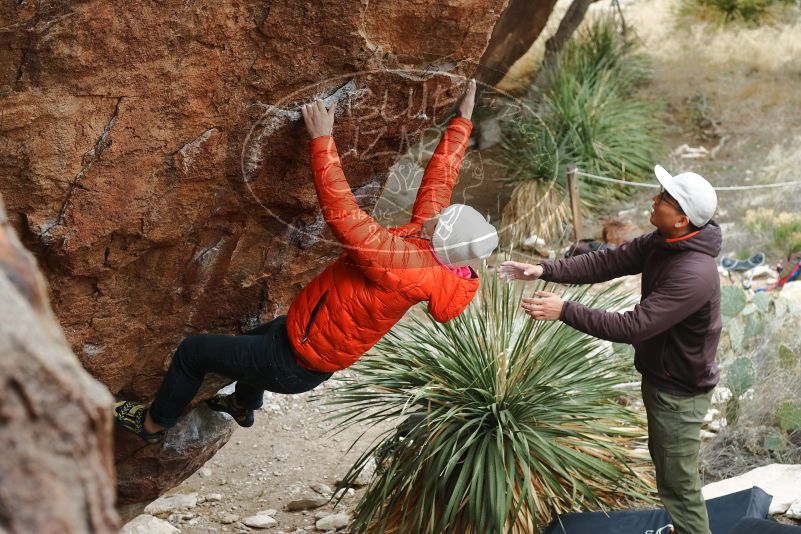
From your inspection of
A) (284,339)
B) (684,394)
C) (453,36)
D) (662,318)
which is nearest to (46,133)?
(284,339)

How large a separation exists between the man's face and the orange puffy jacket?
0.73m

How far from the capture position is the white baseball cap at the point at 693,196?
12.1ft

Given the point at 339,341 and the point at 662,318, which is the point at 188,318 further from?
the point at 662,318

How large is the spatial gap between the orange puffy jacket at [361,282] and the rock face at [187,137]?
34 cm

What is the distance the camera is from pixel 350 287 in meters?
3.72

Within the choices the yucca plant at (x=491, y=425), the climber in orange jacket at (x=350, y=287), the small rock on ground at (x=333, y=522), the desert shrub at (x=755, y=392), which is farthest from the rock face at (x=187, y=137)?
the desert shrub at (x=755, y=392)

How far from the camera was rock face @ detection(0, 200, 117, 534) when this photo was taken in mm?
1341

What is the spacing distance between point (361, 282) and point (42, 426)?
2.36 metres

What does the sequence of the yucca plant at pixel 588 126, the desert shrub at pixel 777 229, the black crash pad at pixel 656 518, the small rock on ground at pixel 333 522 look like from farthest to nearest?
the yucca plant at pixel 588 126, the desert shrub at pixel 777 229, the small rock on ground at pixel 333 522, the black crash pad at pixel 656 518

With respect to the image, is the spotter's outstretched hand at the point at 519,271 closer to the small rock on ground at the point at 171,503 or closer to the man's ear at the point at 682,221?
the man's ear at the point at 682,221

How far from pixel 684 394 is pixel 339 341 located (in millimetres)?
1398

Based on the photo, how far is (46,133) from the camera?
3355 mm

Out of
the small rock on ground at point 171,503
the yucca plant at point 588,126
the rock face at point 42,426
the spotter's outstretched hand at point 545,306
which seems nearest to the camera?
the rock face at point 42,426

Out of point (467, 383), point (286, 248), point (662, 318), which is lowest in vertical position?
point (467, 383)
